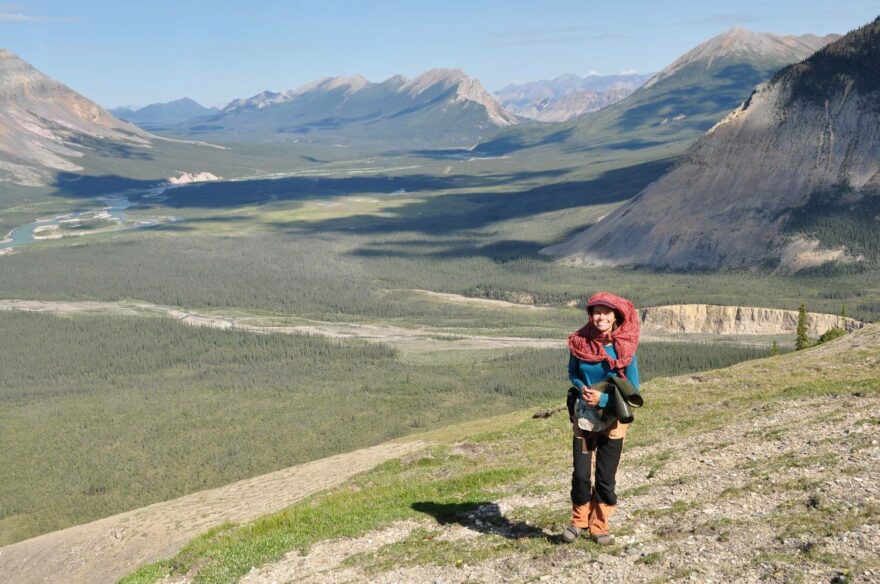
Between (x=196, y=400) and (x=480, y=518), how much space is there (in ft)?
273

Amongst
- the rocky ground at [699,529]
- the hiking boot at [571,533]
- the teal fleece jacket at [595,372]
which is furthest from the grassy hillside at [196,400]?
the teal fleece jacket at [595,372]

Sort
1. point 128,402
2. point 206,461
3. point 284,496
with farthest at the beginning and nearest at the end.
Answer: point 128,402 < point 206,461 < point 284,496

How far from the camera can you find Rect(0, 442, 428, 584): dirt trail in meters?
32.6

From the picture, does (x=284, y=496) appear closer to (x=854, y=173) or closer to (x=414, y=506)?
(x=414, y=506)

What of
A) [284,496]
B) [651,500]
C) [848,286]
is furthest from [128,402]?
[848,286]

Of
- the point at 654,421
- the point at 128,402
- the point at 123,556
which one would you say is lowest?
A: the point at 128,402

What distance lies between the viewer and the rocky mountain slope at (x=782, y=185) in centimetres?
16088

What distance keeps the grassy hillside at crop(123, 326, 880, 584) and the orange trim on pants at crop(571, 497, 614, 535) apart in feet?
1.50

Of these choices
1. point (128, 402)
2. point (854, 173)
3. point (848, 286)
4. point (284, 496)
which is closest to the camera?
point (284, 496)

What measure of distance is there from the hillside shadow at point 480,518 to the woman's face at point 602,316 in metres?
5.68

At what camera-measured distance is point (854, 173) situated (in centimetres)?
16825

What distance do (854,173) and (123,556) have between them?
555ft

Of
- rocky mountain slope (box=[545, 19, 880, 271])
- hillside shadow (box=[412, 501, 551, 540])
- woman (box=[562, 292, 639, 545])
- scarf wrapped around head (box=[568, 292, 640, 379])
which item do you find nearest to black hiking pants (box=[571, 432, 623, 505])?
woman (box=[562, 292, 639, 545])

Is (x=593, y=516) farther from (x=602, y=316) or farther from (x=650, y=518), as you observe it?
(x=602, y=316)
